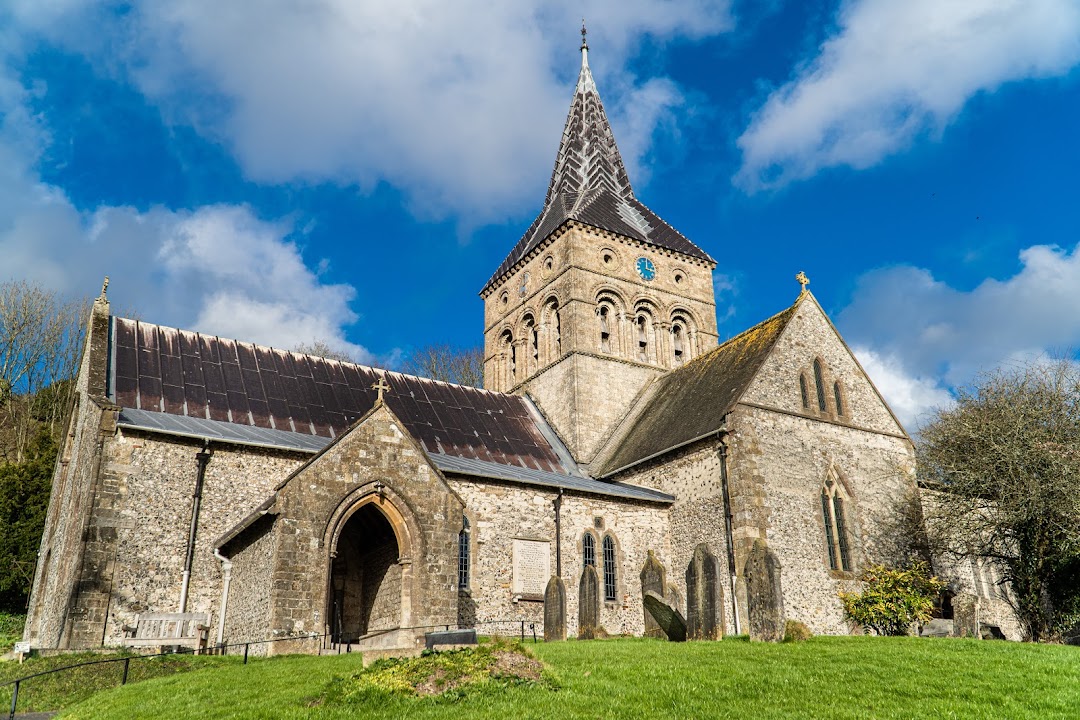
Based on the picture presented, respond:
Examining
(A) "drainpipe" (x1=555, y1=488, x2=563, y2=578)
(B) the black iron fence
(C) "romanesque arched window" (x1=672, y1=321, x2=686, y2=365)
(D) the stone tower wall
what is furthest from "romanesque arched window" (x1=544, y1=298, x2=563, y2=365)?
(B) the black iron fence

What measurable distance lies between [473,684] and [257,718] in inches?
102

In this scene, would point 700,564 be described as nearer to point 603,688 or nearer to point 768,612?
point 768,612

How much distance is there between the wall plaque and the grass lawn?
7.89 m

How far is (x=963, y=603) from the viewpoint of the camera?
20266 mm

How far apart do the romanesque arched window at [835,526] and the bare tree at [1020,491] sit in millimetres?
2984

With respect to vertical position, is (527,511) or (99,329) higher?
(99,329)

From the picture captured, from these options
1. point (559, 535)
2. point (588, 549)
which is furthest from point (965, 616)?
point (559, 535)

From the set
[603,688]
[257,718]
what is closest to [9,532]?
[257,718]

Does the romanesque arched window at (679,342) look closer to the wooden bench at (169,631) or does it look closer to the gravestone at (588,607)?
the gravestone at (588,607)

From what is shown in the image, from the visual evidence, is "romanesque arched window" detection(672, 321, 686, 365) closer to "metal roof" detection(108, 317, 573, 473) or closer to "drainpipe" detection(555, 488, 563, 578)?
"metal roof" detection(108, 317, 573, 473)

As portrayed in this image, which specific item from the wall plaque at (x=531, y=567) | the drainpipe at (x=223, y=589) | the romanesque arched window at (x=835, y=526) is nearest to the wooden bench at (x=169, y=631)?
the drainpipe at (x=223, y=589)

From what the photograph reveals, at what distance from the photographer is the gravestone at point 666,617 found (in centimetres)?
1727

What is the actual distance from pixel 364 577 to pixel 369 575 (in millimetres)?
273

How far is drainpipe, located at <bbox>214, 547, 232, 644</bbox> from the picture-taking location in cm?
1784
